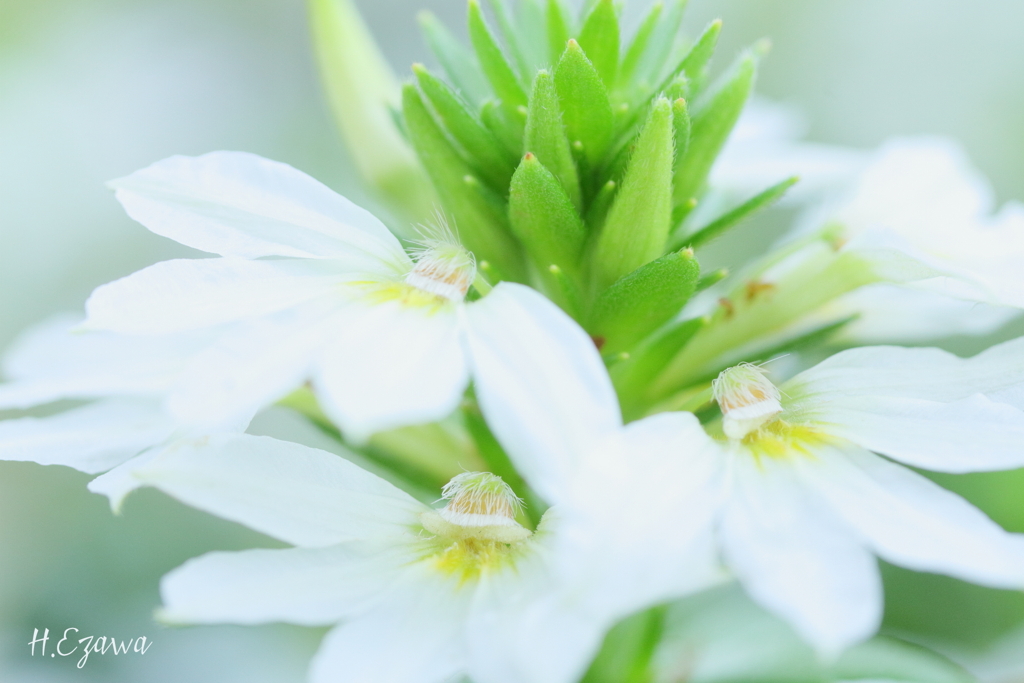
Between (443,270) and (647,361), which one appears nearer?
(443,270)

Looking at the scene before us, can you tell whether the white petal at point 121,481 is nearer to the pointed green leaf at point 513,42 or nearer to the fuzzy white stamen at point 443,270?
the fuzzy white stamen at point 443,270

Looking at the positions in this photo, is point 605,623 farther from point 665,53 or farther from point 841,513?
point 665,53

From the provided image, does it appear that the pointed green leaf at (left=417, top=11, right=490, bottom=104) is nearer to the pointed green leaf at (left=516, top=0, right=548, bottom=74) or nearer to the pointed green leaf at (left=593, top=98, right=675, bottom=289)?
the pointed green leaf at (left=516, top=0, right=548, bottom=74)

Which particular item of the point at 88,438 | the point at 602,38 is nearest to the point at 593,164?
the point at 602,38

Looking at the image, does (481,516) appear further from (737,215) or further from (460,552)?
(737,215)

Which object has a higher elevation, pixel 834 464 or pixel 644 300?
pixel 644 300

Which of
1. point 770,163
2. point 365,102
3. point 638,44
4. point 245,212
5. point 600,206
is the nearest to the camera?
point 245,212

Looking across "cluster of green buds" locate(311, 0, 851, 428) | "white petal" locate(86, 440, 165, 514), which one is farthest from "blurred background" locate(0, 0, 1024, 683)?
"white petal" locate(86, 440, 165, 514)

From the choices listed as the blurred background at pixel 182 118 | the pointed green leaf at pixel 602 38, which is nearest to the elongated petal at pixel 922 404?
the pointed green leaf at pixel 602 38
